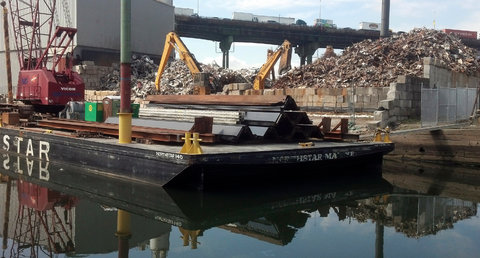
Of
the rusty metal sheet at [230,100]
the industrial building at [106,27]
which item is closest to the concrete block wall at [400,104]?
the rusty metal sheet at [230,100]

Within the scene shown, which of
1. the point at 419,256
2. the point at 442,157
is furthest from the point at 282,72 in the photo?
the point at 419,256

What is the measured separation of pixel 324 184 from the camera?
1084 cm

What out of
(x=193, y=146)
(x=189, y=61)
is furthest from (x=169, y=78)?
(x=193, y=146)

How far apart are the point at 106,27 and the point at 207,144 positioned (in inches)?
1171

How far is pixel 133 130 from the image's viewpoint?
11.1 meters

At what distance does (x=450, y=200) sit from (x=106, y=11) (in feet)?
107

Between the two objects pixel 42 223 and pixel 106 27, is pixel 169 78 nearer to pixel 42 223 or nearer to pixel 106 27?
pixel 106 27

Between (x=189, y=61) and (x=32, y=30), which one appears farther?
(x=32, y=30)

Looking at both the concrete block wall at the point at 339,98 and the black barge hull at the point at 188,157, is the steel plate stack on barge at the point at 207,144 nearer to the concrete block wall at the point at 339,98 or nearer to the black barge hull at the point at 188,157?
the black barge hull at the point at 188,157

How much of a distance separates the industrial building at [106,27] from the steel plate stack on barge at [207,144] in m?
23.0

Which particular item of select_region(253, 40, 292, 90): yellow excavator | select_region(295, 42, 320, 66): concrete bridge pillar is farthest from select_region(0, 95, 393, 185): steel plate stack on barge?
select_region(295, 42, 320, 66): concrete bridge pillar

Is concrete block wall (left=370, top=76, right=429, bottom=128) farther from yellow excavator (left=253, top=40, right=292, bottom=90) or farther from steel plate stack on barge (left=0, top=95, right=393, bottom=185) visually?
yellow excavator (left=253, top=40, right=292, bottom=90)

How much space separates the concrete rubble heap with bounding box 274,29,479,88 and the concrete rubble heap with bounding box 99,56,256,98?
6.38 metres

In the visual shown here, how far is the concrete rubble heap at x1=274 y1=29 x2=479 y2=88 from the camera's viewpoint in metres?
22.5
